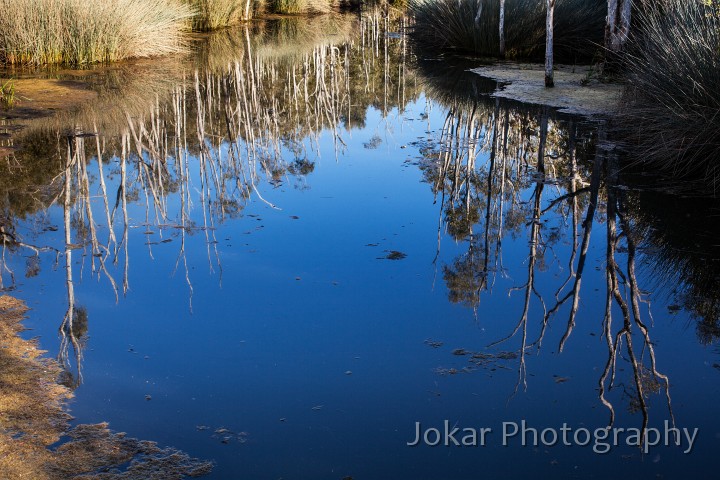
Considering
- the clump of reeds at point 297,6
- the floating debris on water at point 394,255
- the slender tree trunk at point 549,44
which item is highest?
the clump of reeds at point 297,6

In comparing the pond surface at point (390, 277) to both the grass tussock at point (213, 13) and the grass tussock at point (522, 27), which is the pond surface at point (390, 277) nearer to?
the grass tussock at point (522, 27)

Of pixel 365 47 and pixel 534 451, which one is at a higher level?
A: pixel 365 47

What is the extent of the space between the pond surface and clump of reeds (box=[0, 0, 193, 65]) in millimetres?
3117

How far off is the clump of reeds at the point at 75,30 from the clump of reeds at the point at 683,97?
9.14 meters

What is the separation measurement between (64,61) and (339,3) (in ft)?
53.1

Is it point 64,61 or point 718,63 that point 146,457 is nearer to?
point 718,63

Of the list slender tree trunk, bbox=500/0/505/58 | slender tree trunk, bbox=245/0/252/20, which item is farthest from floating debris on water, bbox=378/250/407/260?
slender tree trunk, bbox=245/0/252/20

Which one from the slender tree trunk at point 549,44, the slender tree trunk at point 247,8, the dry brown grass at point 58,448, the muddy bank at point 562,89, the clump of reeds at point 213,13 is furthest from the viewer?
the slender tree trunk at point 247,8

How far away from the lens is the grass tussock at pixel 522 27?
51.7 feet

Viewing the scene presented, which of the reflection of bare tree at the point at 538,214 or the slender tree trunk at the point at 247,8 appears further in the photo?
the slender tree trunk at the point at 247,8

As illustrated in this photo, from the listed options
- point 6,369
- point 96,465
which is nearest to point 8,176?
point 6,369

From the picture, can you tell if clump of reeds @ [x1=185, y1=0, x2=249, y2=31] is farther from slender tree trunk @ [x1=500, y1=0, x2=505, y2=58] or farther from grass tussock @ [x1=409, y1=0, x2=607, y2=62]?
slender tree trunk @ [x1=500, y1=0, x2=505, y2=58]

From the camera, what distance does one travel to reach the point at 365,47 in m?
19.6

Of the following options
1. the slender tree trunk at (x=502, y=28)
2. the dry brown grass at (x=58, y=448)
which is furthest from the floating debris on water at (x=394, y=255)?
the slender tree trunk at (x=502, y=28)
